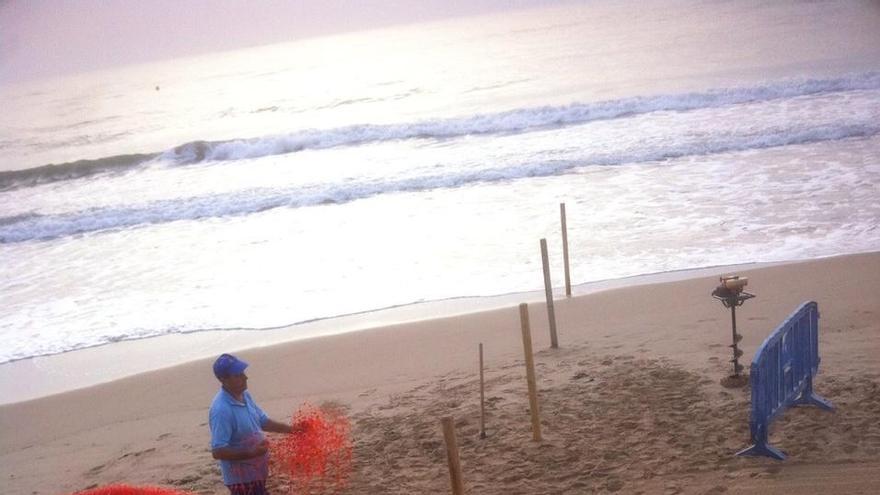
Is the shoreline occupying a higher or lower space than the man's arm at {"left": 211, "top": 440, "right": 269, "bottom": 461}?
lower

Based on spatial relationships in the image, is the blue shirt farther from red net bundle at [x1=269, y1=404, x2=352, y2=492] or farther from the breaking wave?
the breaking wave

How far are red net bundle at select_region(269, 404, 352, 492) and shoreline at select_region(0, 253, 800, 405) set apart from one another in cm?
383

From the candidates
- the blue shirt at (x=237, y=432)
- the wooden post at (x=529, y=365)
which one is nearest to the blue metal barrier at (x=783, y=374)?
the wooden post at (x=529, y=365)

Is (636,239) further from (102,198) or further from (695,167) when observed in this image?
(102,198)

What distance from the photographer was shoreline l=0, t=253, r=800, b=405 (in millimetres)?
10883

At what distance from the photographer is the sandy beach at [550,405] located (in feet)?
21.3

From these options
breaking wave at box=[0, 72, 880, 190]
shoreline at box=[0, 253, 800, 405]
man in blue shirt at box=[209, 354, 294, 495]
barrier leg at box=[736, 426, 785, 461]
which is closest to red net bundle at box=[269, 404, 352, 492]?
man in blue shirt at box=[209, 354, 294, 495]

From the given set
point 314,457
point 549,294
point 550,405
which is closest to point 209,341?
point 549,294

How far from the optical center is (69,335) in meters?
12.6

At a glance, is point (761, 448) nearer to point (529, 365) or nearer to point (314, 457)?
point (529, 365)

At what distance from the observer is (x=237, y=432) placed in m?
5.34

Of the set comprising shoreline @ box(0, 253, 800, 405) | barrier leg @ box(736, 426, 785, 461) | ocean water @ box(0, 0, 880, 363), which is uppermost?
ocean water @ box(0, 0, 880, 363)

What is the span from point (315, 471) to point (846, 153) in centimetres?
1484

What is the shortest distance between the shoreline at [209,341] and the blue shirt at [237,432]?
18.2 ft
